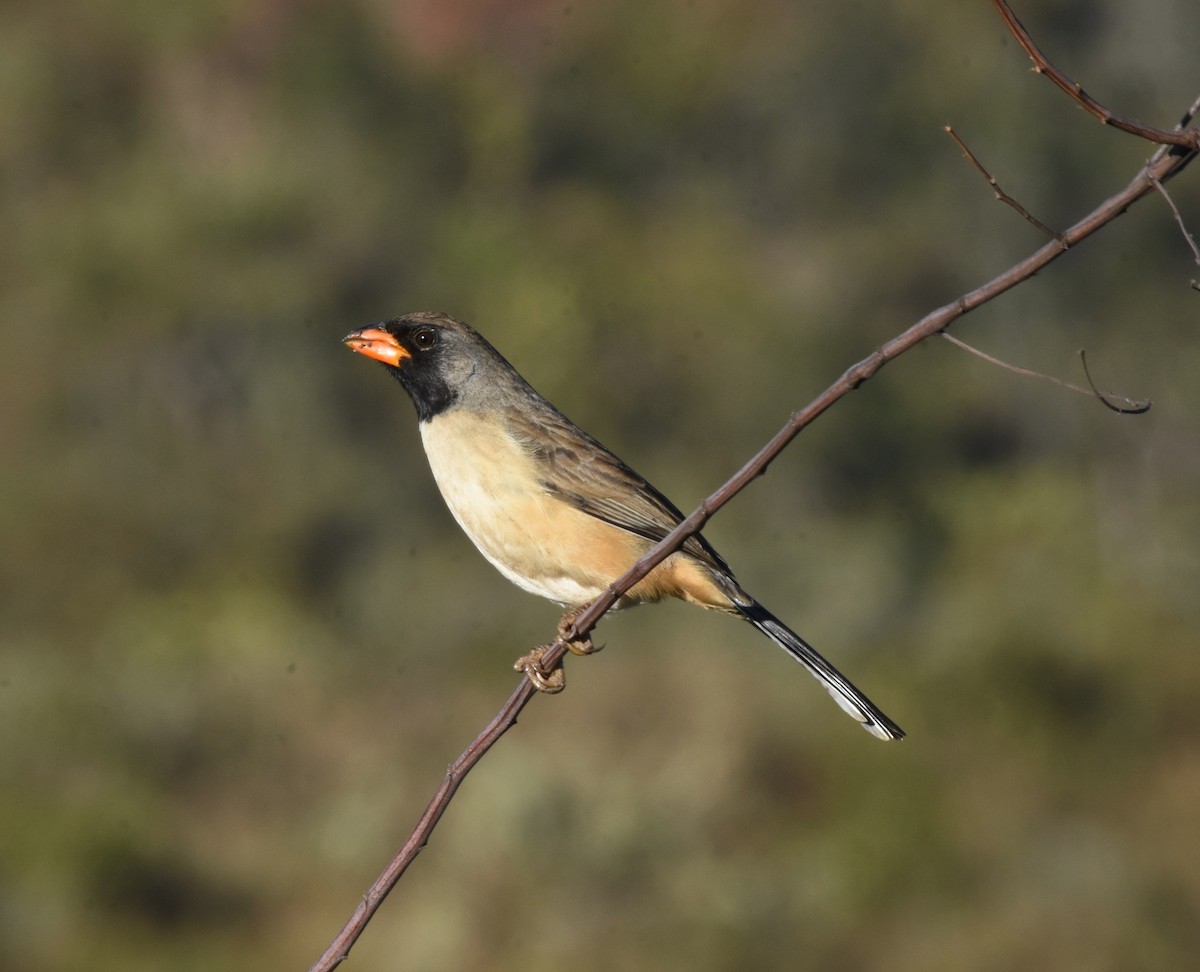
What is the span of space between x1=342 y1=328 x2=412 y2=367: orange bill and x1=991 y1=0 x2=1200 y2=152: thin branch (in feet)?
9.77

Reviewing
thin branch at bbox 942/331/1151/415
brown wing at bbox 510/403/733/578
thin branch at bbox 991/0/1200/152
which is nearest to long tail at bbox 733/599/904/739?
brown wing at bbox 510/403/733/578

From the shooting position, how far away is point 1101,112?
2428 mm

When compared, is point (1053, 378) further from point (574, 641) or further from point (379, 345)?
point (379, 345)

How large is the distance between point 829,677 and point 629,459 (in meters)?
10.1

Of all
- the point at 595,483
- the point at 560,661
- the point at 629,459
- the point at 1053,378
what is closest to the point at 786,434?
the point at 1053,378

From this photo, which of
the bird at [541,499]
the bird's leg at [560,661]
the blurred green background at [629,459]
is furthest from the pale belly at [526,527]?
the blurred green background at [629,459]

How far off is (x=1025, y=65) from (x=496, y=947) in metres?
10.9

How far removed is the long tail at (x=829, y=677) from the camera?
4789 millimetres

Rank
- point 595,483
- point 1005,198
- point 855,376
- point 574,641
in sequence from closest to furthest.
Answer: point 855,376
point 1005,198
point 574,641
point 595,483

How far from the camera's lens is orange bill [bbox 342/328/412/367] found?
5.25m

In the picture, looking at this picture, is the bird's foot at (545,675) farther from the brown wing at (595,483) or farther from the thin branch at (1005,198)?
the thin branch at (1005,198)

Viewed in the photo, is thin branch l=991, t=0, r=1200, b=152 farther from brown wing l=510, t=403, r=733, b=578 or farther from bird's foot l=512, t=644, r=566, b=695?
brown wing l=510, t=403, r=733, b=578

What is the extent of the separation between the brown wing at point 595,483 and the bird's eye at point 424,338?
434 millimetres

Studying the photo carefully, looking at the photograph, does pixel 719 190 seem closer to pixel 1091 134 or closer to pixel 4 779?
pixel 1091 134
